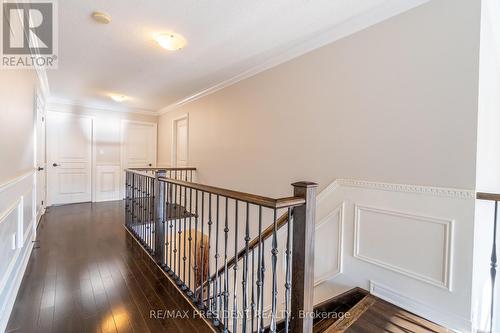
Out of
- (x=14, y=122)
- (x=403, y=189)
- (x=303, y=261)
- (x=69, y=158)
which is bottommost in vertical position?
(x=303, y=261)

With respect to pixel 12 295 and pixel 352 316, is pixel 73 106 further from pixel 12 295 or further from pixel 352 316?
pixel 352 316

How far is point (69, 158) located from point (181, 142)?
8.39 ft

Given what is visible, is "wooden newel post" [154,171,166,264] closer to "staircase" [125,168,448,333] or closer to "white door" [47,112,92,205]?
"staircase" [125,168,448,333]

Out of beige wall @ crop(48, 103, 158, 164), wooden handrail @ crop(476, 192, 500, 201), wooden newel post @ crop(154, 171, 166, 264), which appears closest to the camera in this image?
wooden handrail @ crop(476, 192, 500, 201)

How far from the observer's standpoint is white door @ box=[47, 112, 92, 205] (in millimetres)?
5215

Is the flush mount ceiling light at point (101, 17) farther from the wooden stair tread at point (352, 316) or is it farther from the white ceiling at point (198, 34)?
the wooden stair tread at point (352, 316)

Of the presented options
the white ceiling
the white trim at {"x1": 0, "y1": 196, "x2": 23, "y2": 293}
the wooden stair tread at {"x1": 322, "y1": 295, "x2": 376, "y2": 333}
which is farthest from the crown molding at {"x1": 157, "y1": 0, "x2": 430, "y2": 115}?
the white trim at {"x1": 0, "y1": 196, "x2": 23, "y2": 293}

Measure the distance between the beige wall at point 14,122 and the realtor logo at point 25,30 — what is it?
0.13 metres

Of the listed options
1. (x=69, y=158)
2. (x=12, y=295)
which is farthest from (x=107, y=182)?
(x=12, y=295)

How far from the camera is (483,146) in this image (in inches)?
67.4

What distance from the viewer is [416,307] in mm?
1805

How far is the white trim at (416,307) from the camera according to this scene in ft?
5.37

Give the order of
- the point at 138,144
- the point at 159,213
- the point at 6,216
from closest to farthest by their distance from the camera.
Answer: the point at 6,216 < the point at 159,213 < the point at 138,144

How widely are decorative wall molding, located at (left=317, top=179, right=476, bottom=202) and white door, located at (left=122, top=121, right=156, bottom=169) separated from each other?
5.43 meters
